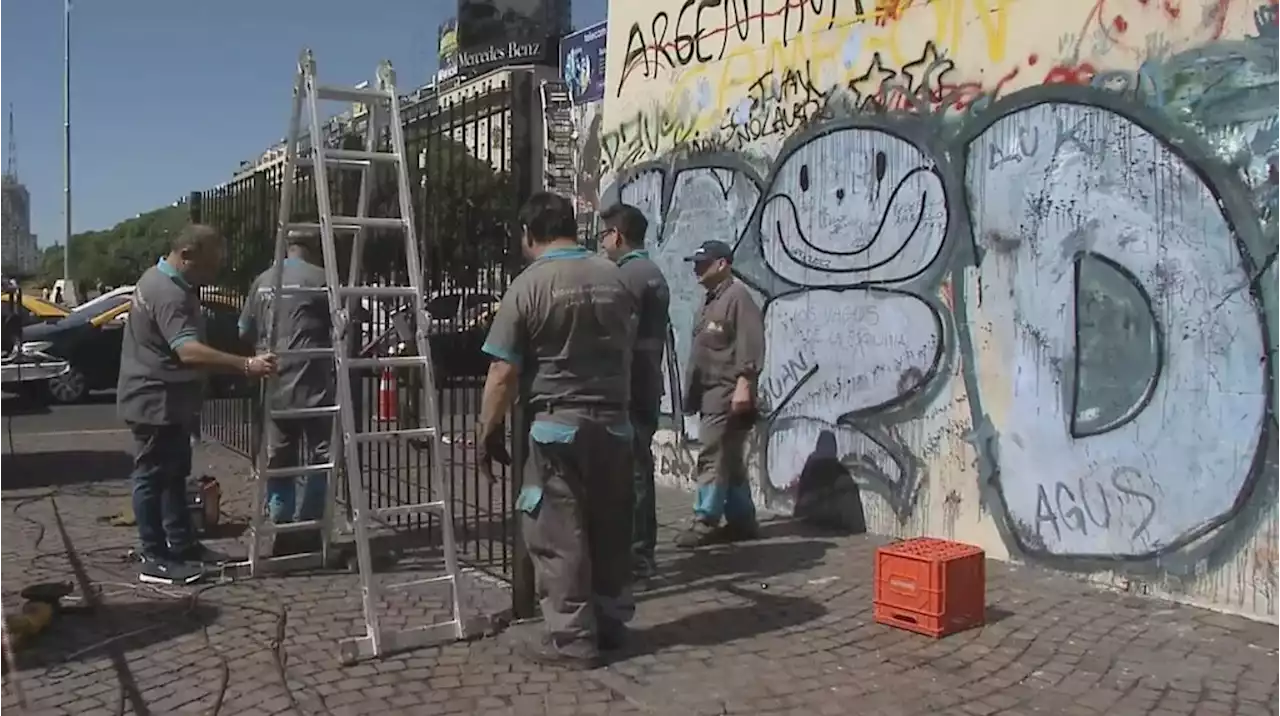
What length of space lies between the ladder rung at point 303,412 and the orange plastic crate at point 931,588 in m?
3.04

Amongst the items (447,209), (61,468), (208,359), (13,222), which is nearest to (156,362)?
(208,359)

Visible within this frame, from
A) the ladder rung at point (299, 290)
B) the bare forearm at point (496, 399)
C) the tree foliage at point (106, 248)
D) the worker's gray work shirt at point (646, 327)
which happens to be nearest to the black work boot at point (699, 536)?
the worker's gray work shirt at point (646, 327)

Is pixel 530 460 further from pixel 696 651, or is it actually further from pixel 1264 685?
pixel 1264 685

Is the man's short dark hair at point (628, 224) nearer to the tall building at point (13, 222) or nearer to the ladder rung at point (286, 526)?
the ladder rung at point (286, 526)

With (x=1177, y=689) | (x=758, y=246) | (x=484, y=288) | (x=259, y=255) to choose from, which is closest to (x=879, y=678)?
(x=1177, y=689)

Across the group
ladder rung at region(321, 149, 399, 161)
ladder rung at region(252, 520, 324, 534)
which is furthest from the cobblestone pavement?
ladder rung at region(321, 149, 399, 161)

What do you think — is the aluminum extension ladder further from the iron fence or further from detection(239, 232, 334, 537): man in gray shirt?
the iron fence

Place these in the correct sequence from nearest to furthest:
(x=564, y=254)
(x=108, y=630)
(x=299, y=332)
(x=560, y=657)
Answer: (x=560, y=657), (x=564, y=254), (x=108, y=630), (x=299, y=332)

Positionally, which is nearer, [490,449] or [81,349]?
[490,449]

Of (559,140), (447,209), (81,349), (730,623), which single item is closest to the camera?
(730,623)

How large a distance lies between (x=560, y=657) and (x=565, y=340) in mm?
1350

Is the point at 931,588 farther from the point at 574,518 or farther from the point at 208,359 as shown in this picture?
the point at 208,359

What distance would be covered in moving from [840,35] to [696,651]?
4.28 meters

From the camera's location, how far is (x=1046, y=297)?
636 cm
